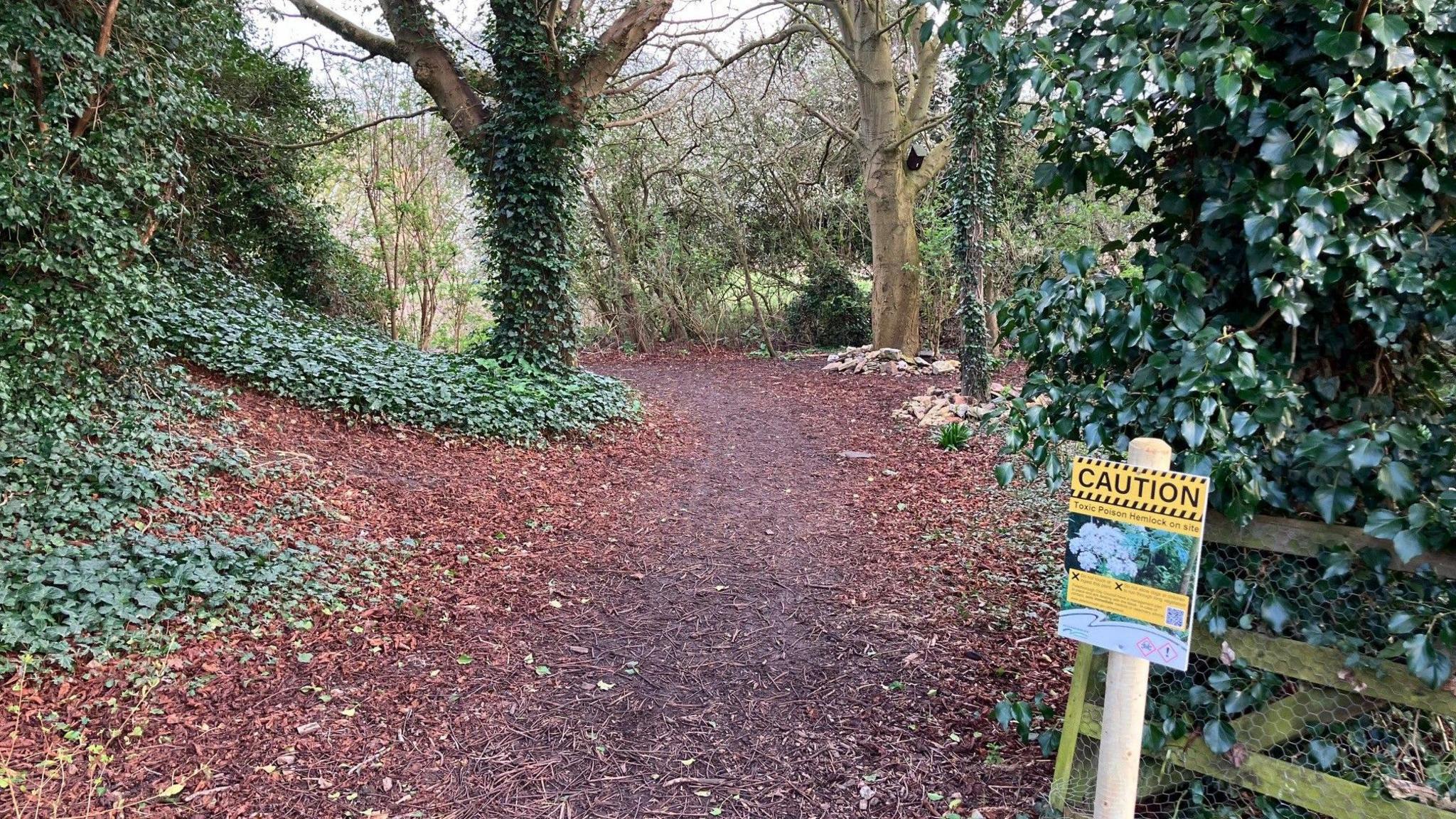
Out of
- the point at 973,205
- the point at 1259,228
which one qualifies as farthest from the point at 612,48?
the point at 1259,228

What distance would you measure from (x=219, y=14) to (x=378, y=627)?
18.5 feet

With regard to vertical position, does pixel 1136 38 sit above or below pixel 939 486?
above

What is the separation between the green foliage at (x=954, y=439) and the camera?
7.19 m

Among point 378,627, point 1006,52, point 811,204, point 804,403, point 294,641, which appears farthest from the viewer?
point 811,204

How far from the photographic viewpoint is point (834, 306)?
15.8 metres

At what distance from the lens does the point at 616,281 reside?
1587 cm

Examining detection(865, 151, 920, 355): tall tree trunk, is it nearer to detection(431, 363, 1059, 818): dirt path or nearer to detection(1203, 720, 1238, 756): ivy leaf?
detection(431, 363, 1059, 818): dirt path

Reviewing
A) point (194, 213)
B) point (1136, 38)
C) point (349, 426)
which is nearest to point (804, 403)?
point (349, 426)

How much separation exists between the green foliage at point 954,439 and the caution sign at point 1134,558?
18.2 ft

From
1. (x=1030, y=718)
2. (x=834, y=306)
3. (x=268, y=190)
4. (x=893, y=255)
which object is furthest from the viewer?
(x=834, y=306)

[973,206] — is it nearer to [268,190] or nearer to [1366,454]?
[1366,454]

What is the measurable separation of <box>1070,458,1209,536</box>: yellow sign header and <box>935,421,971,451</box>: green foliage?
5535 mm

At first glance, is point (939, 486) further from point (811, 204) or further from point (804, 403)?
point (811, 204)

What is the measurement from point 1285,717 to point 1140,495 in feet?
3.06
